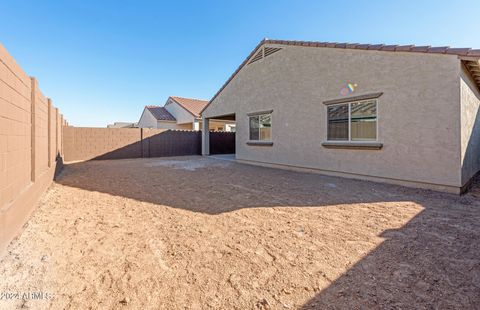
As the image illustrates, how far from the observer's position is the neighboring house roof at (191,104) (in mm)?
21761

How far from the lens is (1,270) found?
222 cm

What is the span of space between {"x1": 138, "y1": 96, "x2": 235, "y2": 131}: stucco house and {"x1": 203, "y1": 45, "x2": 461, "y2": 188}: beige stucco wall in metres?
11.7

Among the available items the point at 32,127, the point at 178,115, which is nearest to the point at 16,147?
the point at 32,127

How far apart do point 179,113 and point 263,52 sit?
1463 cm

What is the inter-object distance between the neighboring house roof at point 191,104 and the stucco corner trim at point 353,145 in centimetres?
1498

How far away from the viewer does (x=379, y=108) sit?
6613 millimetres

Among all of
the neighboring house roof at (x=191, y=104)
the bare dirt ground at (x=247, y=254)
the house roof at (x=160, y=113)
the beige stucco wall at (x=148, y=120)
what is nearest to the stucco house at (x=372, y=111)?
the bare dirt ground at (x=247, y=254)

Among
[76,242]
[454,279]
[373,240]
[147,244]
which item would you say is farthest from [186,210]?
[454,279]

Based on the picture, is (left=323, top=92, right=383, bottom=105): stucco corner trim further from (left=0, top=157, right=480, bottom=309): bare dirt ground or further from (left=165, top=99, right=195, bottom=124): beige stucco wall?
(left=165, top=99, right=195, bottom=124): beige stucco wall

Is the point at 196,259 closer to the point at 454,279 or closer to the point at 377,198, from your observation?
the point at 454,279

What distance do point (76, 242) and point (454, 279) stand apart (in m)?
4.21

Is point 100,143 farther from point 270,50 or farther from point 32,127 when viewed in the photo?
point 270,50

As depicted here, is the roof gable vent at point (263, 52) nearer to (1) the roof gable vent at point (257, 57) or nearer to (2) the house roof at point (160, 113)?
(1) the roof gable vent at point (257, 57)

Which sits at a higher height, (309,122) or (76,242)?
(309,122)
